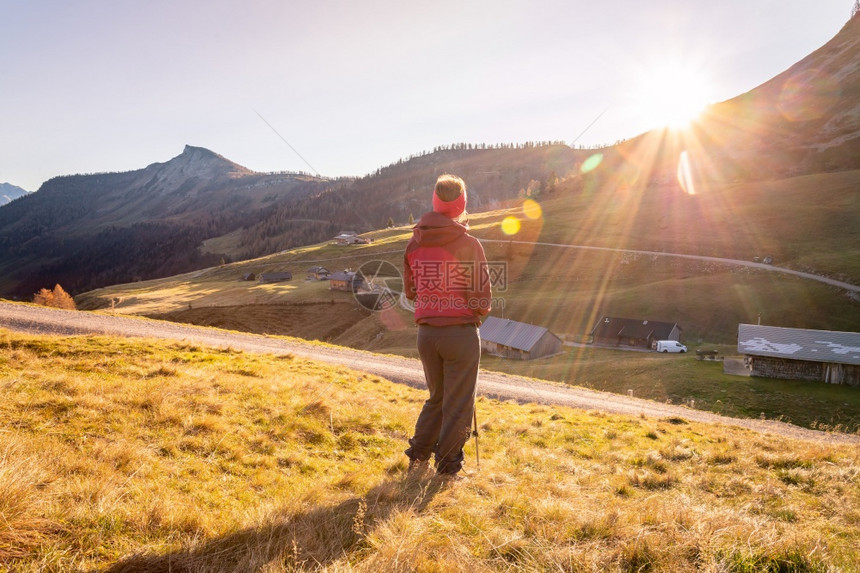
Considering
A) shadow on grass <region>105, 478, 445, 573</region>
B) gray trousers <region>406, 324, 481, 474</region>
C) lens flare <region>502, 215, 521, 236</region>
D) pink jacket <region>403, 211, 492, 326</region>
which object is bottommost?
shadow on grass <region>105, 478, 445, 573</region>

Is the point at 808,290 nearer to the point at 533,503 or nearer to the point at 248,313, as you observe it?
the point at 533,503

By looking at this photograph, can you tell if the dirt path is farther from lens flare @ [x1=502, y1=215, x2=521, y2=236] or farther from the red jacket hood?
lens flare @ [x1=502, y1=215, x2=521, y2=236]

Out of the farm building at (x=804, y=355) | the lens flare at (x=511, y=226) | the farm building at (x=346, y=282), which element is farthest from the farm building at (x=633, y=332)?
the lens flare at (x=511, y=226)

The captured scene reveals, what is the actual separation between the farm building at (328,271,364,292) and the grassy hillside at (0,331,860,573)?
84663 mm

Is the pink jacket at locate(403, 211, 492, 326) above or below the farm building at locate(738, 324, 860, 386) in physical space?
above

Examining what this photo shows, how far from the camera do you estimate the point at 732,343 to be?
60281 millimetres

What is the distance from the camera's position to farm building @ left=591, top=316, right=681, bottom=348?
62625 mm

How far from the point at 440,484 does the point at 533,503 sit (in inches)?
49.2

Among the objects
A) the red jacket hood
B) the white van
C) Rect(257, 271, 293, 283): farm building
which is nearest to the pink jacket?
the red jacket hood

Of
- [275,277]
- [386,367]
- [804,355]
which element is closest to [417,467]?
[386,367]

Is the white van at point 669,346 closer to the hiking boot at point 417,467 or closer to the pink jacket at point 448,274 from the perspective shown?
the hiking boot at point 417,467

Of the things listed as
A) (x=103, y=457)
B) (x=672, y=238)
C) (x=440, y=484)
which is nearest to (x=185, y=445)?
(x=103, y=457)

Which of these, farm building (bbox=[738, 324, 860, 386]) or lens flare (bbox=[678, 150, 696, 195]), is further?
lens flare (bbox=[678, 150, 696, 195])

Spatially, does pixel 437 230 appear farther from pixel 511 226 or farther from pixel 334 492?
pixel 511 226
